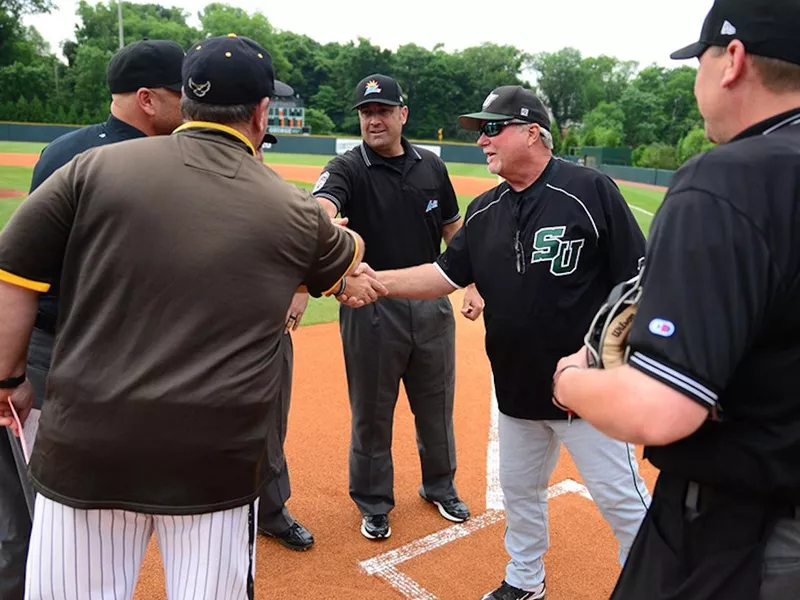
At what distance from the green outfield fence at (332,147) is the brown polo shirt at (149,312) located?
115 ft

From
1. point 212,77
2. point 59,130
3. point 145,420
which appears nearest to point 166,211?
point 212,77

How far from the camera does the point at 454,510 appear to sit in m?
4.39

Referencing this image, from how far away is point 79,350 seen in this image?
207cm

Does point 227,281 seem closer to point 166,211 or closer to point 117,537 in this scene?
point 166,211

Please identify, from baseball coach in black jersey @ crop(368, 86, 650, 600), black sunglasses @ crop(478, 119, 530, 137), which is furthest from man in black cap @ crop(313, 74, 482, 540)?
black sunglasses @ crop(478, 119, 530, 137)

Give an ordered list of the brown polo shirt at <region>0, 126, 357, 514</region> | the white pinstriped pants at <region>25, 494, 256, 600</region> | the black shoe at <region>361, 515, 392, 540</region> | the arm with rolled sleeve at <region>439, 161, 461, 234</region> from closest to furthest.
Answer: the brown polo shirt at <region>0, 126, 357, 514</region>
the white pinstriped pants at <region>25, 494, 256, 600</region>
the black shoe at <region>361, 515, 392, 540</region>
the arm with rolled sleeve at <region>439, 161, 461, 234</region>

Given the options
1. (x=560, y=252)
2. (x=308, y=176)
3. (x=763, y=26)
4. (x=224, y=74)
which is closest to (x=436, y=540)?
(x=560, y=252)

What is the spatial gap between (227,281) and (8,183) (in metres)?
21.8

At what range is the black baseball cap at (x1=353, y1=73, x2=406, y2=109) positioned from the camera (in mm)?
4504

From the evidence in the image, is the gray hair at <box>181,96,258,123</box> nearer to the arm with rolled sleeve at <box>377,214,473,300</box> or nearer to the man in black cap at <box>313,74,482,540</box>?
the arm with rolled sleeve at <box>377,214,473,300</box>

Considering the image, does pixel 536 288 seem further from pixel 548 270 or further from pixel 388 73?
pixel 388 73

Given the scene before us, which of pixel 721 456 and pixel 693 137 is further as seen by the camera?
pixel 693 137

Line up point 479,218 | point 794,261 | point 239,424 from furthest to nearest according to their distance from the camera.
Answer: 1. point 479,218
2. point 239,424
3. point 794,261

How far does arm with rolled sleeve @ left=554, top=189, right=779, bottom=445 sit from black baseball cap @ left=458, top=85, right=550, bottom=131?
1.99 metres
